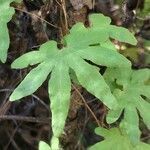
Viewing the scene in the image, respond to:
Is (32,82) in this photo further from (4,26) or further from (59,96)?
(4,26)

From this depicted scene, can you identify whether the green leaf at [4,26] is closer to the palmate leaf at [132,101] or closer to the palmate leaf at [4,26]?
the palmate leaf at [4,26]

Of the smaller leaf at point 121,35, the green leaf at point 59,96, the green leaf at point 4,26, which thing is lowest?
the green leaf at point 59,96

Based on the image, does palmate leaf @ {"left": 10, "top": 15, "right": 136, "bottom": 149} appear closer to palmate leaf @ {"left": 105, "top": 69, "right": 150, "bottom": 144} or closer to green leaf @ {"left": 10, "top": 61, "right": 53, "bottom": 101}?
green leaf @ {"left": 10, "top": 61, "right": 53, "bottom": 101}

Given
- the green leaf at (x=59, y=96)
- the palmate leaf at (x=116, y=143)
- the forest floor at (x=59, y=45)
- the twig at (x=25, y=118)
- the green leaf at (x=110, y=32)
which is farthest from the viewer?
the twig at (x=25, y=118)

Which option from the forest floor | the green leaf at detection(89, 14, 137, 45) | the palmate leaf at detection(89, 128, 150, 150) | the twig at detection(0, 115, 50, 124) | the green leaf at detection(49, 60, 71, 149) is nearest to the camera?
the green leaf at detection(49, 60, 71, 149)

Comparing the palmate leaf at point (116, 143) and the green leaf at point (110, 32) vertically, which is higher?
the green leaf at point (110, 32)

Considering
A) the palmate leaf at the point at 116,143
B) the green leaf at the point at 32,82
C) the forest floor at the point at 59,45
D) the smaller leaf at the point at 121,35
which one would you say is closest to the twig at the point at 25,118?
the forest floor at the point at 59,45

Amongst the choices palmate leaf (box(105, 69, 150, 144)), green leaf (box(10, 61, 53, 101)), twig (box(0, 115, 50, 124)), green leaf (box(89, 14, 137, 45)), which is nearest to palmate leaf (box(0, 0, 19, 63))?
green leaf (box(10, 61, 53, 101))

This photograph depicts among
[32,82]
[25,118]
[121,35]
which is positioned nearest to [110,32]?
[121,35]
